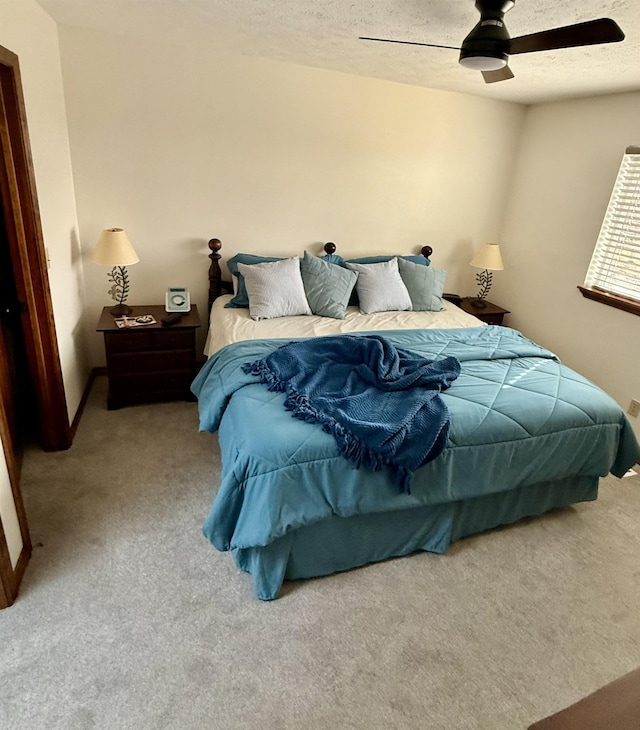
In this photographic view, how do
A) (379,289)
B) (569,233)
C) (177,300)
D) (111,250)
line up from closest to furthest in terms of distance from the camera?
(111,250) → (177,300) → (379,289) → (569,233)

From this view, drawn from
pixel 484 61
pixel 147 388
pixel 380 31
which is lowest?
pixel 147 388

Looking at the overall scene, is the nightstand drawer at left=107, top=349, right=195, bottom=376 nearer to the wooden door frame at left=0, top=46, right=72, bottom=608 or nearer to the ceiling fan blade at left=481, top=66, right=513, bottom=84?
the wooden door frame at left=0, top=46, right=72, bottom=608

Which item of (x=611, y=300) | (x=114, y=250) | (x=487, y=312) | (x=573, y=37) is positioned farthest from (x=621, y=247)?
(x=114, y=250)

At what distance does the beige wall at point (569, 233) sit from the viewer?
3174 mm

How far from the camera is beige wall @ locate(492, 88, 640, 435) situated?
3174 millimetres

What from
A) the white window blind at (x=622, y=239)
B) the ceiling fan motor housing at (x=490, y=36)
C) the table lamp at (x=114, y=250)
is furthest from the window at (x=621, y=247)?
the table lamp at (x=114, y=250)

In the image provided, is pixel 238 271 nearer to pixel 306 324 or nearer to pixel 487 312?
pixel 306 324

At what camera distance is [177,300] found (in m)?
3.28

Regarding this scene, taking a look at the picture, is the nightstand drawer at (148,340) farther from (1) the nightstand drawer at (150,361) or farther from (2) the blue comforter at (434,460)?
(2) the blue comforter at (434,460)

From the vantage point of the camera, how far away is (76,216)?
10.3 feet

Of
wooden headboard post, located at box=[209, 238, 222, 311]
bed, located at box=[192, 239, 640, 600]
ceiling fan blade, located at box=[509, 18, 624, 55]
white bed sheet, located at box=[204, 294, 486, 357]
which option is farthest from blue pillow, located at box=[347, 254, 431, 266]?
ceiling fan blade, located at box=[509, 18, 624, 55]

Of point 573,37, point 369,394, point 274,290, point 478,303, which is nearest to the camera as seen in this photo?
point 573,37

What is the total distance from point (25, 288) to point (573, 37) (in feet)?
8.36

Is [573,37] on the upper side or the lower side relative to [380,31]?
lower
